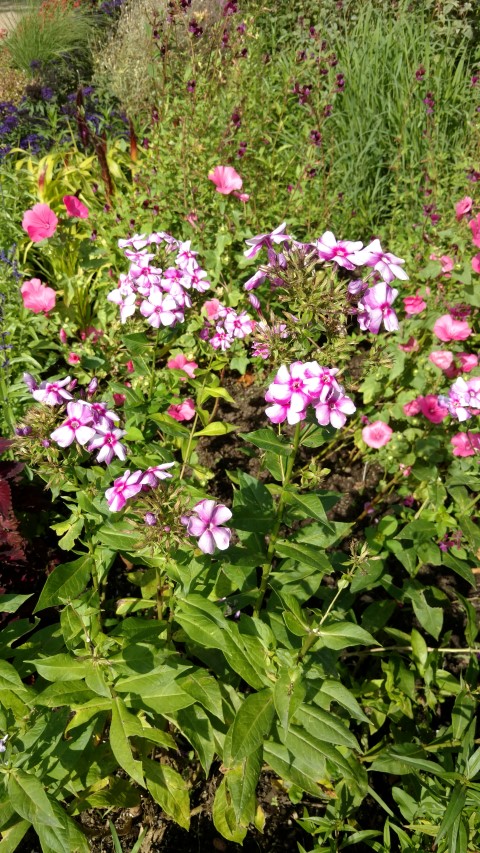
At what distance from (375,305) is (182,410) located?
48.5 inches

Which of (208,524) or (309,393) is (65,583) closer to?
(208,524)

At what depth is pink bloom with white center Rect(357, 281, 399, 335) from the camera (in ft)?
4.44

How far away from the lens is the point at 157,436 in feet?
8.43

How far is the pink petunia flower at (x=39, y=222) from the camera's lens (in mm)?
2752

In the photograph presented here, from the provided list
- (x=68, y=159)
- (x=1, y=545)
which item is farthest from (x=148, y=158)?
(x=1, y=545)

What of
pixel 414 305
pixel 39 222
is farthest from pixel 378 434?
pixel 39 222

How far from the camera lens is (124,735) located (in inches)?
53.9

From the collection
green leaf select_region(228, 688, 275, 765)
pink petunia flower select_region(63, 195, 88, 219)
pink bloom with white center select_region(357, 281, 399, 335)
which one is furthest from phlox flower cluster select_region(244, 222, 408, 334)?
pink petunia flower select_region(63, 195, 88, 219)

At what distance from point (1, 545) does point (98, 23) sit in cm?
800

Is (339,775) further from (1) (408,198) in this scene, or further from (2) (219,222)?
(1) (408,198)

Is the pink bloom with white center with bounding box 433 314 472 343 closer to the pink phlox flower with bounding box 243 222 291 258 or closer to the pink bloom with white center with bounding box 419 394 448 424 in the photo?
the pink bloom with white center with bounding box 419 394 448 424

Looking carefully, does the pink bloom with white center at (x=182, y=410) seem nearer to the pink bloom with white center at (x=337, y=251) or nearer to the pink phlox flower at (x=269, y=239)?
the pink phlox flower at (x=269, y=239)

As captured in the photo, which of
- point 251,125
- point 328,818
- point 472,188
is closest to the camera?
point 328,818

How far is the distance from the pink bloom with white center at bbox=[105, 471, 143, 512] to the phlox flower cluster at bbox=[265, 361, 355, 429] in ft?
1.13
